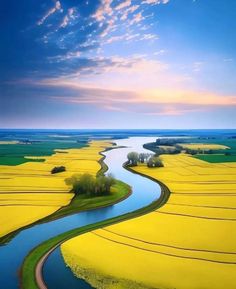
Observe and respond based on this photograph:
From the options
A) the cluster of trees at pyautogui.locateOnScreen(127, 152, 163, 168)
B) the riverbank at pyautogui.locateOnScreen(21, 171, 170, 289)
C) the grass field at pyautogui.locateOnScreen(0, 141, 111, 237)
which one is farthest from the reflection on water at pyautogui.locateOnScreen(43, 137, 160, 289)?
the grass field at pyautogui.locateOnScreen(0, 141, 111, 237)

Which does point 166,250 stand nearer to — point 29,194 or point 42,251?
point 42,251

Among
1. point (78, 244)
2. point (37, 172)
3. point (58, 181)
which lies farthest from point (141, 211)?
point (37, 172)

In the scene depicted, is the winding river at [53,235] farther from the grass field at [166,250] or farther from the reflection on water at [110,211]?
the grass field at [166,250]

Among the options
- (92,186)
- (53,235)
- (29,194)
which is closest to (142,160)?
(92,186)

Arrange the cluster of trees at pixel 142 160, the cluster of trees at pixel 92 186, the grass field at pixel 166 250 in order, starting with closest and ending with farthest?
the grass field at pixel 166 250 → the cluster of trees at pixel 92 186 → the cluster of trees at pixel 142 160

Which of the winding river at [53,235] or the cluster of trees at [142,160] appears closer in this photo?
the winding river at [53,235]

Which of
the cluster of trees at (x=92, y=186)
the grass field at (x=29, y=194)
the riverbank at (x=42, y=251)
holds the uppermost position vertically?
the cluster of trees at (x=92, y=186)

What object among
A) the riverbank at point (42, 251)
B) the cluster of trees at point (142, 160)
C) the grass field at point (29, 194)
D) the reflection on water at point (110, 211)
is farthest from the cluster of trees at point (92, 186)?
the cluster of trees at point (142, 160)
